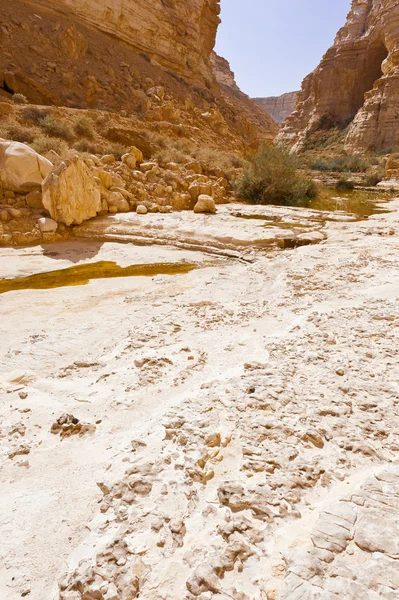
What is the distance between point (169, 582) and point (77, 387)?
4.38ft

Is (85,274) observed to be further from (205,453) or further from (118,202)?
(205,453)

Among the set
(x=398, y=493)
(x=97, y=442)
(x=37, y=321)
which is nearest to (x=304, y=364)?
(x=398, y=493)

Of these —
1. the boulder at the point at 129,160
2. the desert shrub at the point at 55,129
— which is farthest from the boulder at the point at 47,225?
the desert shrub at the point at 55,129

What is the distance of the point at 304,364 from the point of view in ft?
6.83

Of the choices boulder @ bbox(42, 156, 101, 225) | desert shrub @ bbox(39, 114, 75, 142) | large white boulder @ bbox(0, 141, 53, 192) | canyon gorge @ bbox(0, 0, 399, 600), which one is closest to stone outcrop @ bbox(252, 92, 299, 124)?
desert shrub @ bbox(39, 114, 75, 142)

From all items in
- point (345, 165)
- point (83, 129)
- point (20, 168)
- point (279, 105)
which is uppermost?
point (279, 105)

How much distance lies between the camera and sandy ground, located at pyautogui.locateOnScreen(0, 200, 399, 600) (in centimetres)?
101

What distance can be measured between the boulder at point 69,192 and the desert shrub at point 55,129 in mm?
4606

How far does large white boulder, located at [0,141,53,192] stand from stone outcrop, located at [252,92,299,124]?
81.4 meters

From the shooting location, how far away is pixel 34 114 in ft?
33.9

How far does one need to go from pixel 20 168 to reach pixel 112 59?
650 inches

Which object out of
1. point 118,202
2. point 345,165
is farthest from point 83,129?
point 345,165

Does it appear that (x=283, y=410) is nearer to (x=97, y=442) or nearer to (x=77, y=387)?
(x=97, y=442)

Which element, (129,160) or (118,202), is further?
(129,160)
